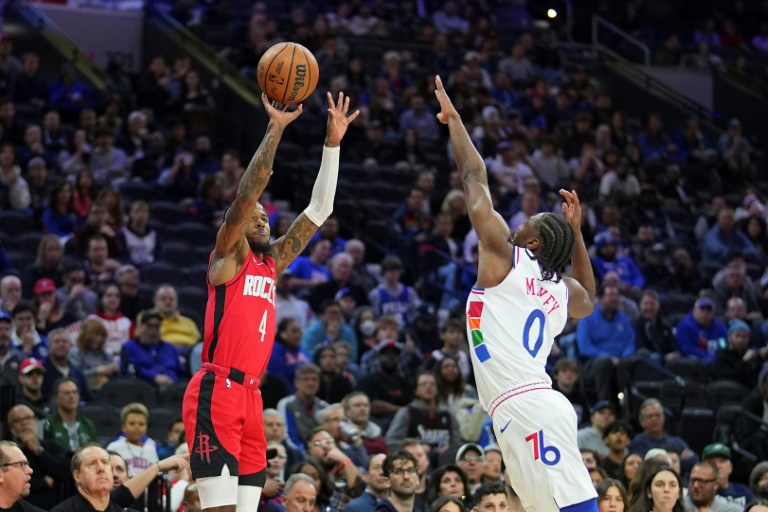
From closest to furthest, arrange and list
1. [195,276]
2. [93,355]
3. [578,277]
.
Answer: [578,277], [93,355], [195,276]

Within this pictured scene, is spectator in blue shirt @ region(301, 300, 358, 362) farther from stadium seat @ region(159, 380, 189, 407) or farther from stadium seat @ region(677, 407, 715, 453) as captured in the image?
stadium seat @ region(677, 407, 715, 453)

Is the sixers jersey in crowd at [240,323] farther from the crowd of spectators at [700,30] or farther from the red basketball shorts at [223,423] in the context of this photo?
the crowd of spectators at [700,30]

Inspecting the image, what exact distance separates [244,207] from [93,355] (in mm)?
6464

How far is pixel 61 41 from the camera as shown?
849 inches

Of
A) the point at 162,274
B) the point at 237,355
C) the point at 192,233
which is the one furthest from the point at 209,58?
the point at 237,355

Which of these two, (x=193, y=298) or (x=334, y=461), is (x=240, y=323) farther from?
(x=193, y=298)

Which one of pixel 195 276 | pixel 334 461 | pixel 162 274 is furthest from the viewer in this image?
pixel 195 276

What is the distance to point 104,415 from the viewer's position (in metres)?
11.9

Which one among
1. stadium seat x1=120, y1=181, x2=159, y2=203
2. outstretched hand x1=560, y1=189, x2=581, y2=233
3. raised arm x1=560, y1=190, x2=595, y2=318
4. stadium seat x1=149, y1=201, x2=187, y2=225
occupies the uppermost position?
outstretched hand x1=560, y1=189, x2=581, y2=233

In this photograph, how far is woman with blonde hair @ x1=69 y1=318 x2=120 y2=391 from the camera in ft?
41.5

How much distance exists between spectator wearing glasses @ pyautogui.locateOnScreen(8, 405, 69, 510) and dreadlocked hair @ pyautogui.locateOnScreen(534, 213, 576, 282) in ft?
17.4

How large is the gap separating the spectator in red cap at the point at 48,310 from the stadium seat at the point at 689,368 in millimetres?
6664

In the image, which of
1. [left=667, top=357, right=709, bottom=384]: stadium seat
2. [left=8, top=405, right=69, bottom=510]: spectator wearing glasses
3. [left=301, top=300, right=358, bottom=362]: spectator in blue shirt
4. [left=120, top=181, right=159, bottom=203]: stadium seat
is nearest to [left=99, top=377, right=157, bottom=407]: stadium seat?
[left=8, top=405, right=69, bottom=510]: spectator wearing glasses

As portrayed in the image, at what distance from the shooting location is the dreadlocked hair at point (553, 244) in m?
6.91
